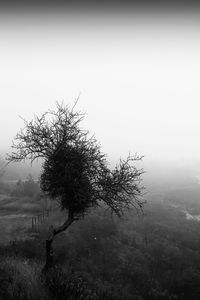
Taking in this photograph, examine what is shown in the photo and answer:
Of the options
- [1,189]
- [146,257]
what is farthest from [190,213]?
[1,189]

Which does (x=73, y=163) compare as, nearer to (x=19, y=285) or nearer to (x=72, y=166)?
(x=72, y=166)

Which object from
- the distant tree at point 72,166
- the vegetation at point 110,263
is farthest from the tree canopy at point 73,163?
the vegetation at point 110,263

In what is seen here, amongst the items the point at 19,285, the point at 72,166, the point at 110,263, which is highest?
the point at 72,166

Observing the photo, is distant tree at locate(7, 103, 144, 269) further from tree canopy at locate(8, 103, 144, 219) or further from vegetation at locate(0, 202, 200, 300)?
vegetation at locate(0, 202, 200, 300)

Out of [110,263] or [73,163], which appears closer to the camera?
[73,163]

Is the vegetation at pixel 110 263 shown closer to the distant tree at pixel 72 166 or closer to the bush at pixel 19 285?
the bush at pixel 19 285

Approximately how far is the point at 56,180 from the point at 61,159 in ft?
3.91

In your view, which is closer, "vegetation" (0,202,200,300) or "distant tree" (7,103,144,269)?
"vegetation" (0,202,200,300)

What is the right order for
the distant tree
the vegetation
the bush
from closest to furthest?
1. the bush
2. the vegetation
3. the distant tree

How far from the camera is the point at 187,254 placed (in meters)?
23.3

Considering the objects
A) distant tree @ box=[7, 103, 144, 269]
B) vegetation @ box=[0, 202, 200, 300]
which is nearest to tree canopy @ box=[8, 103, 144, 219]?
distant tree @ box=[7, 103, 144, 269]

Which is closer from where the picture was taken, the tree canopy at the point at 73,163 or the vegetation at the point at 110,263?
the vegetation at the point at 110,263

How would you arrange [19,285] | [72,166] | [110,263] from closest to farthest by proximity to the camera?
[19,285]
[72,166]
[110,263]

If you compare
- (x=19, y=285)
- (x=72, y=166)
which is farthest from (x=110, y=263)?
(x=19, y=285)
